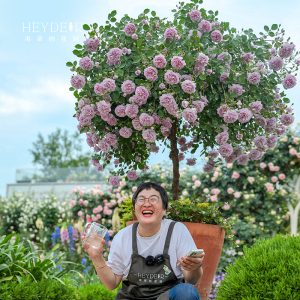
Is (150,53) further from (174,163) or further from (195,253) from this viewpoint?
(195,253)

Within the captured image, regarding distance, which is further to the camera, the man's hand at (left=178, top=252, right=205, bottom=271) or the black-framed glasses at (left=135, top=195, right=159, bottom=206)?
the black-framed glasses at (left=135, top=195, right=159, bottom=206)

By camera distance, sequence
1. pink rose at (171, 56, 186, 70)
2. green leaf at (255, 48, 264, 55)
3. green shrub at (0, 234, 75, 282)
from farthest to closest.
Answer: green leaf at (255, 48, 264, 55) < green shrub at (0, 234, 75, 282) < pink rose at (171, 56, 186, 70)

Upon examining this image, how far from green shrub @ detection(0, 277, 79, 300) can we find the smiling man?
0.84m

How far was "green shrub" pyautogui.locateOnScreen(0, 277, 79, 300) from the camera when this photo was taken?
7.53 ft

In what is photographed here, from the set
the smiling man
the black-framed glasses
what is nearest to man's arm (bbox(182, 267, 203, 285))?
the smiling man

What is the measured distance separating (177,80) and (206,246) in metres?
1.26

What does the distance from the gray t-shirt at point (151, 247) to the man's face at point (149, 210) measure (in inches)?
4.5

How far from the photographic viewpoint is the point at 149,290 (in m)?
1.80

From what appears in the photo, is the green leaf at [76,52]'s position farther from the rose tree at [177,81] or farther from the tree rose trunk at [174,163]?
the tree rose trunk at [174,163]

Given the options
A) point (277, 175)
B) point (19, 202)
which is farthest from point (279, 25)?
point (19, 202)

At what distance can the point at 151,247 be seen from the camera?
6.16 ft

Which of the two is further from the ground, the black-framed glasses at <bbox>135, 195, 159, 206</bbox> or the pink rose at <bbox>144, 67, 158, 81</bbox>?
the pink rose at <bbox>144, 67, 158, 81</bbox>

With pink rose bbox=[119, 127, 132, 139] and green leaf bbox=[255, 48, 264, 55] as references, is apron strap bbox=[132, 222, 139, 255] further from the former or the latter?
green leaf bbox=[255, 48, 264, 55]

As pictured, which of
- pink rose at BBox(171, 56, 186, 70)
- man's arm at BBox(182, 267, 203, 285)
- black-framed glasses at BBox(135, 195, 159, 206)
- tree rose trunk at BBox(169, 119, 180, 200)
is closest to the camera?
man's arm at BBox(182, 267, 203, 285)
